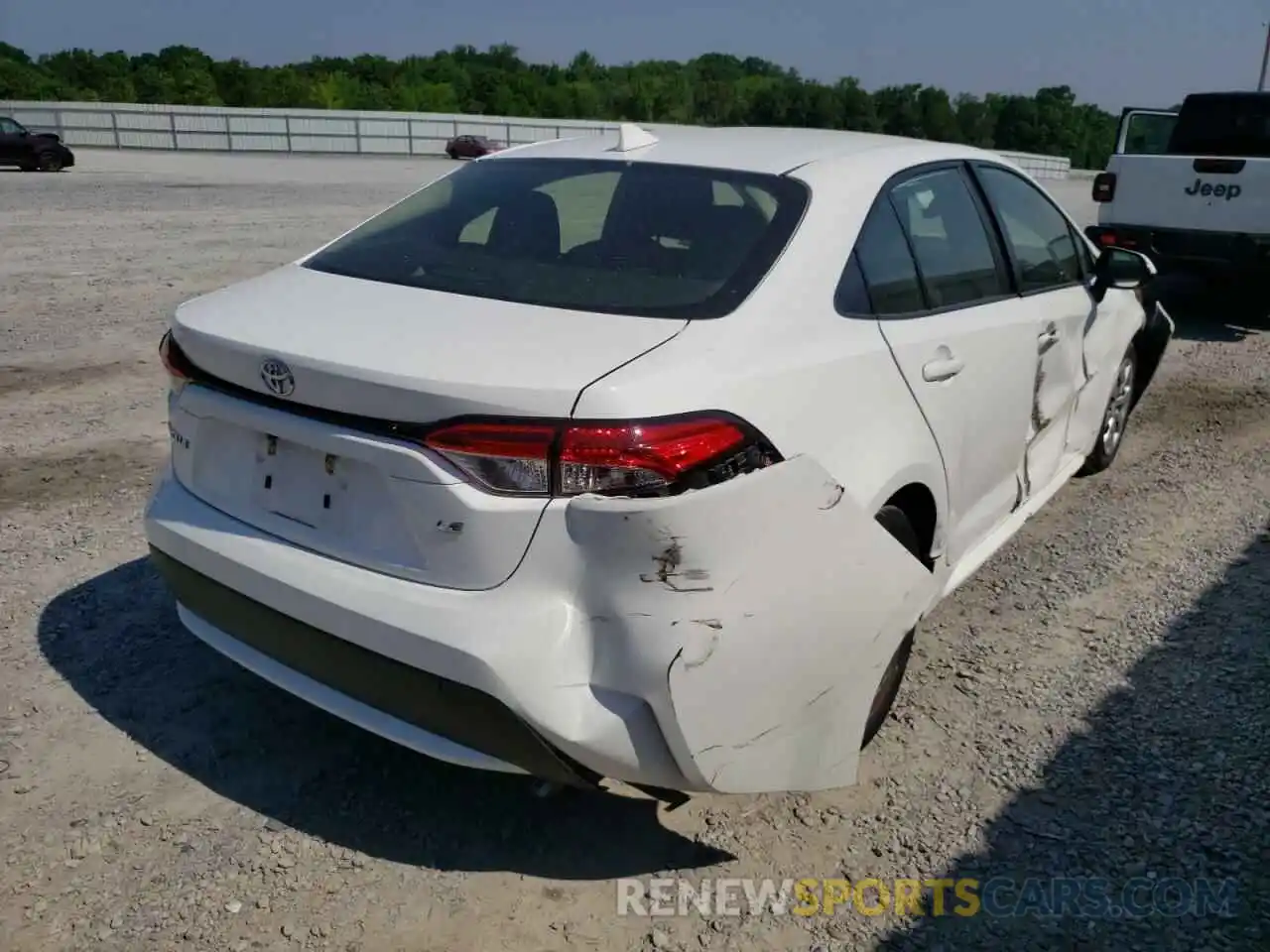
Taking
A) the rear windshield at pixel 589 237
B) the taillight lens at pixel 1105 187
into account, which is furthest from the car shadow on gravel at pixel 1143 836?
the taillight lens at pixel 1105 187

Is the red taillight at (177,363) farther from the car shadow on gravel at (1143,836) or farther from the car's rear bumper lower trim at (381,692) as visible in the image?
the car shadow on gravel at (1143,836)

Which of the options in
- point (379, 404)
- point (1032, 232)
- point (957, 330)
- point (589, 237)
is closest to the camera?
point (379, 404)

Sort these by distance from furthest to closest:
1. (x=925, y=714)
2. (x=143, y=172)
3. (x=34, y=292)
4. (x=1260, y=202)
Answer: (x=143, y=172)
(x=34, y=292)
(x=1260, y=202)
(x=925, y=714)

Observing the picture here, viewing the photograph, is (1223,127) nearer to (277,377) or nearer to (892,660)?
(892,660)

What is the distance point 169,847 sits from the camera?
269 cm

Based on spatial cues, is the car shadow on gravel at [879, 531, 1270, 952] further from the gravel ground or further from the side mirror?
the side mirror

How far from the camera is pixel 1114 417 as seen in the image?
550cm

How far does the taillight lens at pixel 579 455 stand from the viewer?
220 centimetres

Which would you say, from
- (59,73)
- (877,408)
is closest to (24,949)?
(877,408)

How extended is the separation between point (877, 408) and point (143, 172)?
3045cm

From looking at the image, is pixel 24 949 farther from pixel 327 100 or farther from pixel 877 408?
pixel 327 100

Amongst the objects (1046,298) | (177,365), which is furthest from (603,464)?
(1046,298)

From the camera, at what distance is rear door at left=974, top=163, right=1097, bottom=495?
12.7 feet

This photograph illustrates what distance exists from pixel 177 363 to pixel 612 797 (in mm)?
1673
